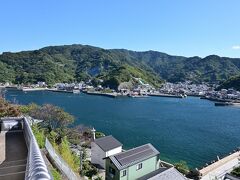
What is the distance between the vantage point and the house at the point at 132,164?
501 inches

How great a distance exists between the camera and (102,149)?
53.6 ft

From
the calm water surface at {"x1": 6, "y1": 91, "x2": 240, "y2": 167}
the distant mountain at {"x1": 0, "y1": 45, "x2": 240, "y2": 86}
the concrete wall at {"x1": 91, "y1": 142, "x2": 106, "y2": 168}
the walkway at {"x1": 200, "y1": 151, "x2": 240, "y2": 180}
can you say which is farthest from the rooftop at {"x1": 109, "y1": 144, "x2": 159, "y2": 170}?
the distant mountain at {"x1": 0, "y1": 45, "x2": 240, "y2": 86}

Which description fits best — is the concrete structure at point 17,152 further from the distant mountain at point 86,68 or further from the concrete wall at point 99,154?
the distant mountain at point 86,68

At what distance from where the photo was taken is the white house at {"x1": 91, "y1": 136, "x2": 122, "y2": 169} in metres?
16.4

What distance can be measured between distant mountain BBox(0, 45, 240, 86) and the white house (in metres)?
87.0

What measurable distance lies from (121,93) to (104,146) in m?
77.0

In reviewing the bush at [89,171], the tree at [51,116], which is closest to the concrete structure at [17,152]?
the bush at [89,171]

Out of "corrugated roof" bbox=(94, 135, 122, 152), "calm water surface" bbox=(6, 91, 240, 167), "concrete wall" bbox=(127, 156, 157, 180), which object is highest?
"corrugated roof" bbox=(94, 135, 122, 152)

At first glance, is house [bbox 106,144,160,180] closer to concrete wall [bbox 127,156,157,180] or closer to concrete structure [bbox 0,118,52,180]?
concrete wall [bbox 127,156,157,180]

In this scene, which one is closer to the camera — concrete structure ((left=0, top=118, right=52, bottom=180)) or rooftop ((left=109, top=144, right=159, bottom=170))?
concrete structure ((left=0, top=118, right=52, bottom=180))

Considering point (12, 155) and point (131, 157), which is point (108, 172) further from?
point (12, 155)

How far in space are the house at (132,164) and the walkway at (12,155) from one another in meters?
6.52

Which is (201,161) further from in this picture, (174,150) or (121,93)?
(121,93)

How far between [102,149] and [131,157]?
348cm
